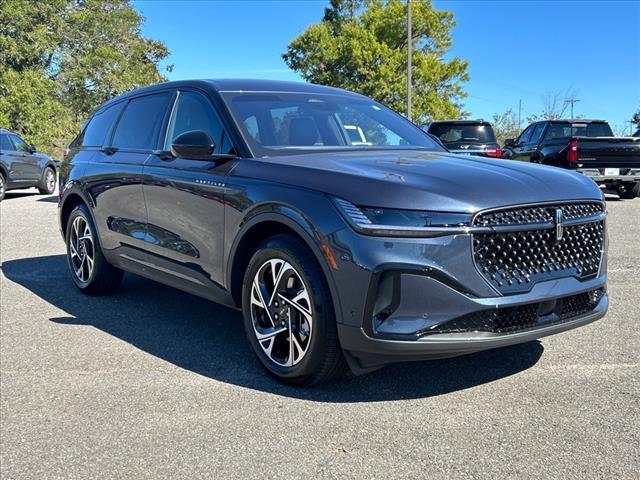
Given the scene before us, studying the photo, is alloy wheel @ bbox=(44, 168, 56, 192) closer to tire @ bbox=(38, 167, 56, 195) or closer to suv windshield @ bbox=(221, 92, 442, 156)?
tire @ bbox=(38, 167, 56, 195)

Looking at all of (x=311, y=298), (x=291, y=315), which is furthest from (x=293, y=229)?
(x=291, y=315)

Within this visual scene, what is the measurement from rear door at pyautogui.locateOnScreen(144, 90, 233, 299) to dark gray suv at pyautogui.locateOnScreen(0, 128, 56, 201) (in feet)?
43.8

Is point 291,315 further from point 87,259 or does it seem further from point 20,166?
point 20,166

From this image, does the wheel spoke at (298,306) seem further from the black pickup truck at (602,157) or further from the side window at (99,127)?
the black pickup truck at (602,157)

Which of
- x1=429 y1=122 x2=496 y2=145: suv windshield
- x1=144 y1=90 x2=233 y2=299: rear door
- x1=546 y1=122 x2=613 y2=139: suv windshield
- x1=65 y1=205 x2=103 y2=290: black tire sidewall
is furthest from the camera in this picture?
x1=546 y1=122 x2=613 y2=139: suv windshield

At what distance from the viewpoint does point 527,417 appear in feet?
10.6

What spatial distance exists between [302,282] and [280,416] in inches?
27.9

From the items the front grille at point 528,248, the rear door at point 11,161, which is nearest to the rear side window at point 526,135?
the rear door at point 11,161

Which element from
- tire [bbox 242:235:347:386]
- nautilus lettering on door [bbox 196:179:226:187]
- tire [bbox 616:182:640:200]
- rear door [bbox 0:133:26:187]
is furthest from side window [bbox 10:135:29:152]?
tire [bbox 242:235:347:386]

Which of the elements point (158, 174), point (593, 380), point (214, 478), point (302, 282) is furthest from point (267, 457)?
point (158, 174)

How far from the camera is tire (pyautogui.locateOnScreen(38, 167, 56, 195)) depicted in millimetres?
18141

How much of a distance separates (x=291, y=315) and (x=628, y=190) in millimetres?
13694

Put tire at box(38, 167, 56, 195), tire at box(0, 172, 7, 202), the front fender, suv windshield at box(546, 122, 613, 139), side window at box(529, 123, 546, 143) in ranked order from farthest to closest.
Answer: tire at box(38, 167, 56, 195)
tire at box(0, 172, 7, 202)
side window at box(529, 123, 546, 143)
suv windshield at box(546, 122, 613, 139)
the front fender

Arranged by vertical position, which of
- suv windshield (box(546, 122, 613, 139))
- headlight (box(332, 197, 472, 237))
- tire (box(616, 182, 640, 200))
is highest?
suv windshield (box(546, 122, 613, 139))
